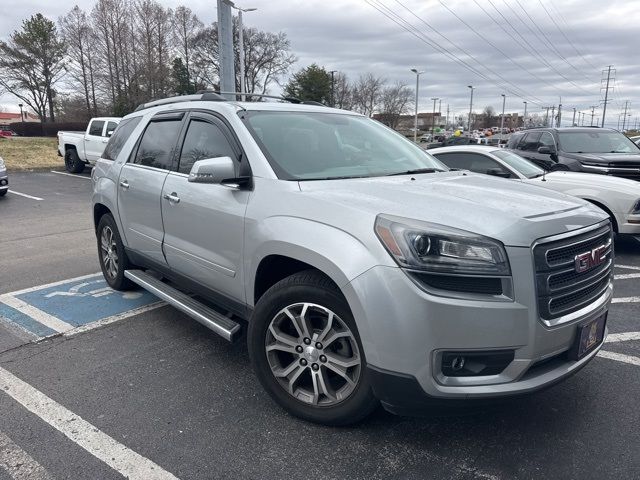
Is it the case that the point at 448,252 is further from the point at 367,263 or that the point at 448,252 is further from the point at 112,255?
the point at 112,255

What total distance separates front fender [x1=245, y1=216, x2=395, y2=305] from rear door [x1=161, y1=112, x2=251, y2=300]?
0.16m

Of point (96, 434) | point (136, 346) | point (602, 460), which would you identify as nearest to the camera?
point (602, 460)

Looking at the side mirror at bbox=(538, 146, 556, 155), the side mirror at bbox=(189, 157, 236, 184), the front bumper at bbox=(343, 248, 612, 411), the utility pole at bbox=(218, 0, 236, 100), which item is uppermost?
the utility pole at bbox=(218, 0, 236, 100)

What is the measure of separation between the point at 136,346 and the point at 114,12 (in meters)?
53.4

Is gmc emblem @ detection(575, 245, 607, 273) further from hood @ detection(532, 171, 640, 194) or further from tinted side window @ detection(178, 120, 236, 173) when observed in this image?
hood @ detection(532, 171, 640, 194)

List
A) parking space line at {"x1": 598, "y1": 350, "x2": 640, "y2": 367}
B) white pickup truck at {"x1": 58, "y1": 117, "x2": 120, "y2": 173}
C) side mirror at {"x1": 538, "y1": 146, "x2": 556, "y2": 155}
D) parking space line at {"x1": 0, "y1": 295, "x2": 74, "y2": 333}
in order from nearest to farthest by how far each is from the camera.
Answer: parking space line at {"x1": 598, "y1": 350, "x2": 640, "y2": 367} < parking space line at {"x1": 0, "y1": 295, "x2": 74, "y2": 333} < side mirror at {"x1": 538, "y1": 146, "x2": 556, "y2": 155} < white pickup truck at {"x1": 58, "y1": 117, "x2": 120, "y2": 173}

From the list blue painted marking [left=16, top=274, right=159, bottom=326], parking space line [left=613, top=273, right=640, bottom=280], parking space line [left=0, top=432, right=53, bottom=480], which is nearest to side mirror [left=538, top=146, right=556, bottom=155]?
parking space line [left=613, top=273, right=640, bottom=280]

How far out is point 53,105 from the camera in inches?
2031

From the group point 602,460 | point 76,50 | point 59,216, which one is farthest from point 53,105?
point 602,460

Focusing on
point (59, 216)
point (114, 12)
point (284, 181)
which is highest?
point (114, 12)

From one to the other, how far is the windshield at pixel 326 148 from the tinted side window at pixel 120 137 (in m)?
1.88

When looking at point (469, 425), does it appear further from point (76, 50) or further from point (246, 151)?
point (76, 50)

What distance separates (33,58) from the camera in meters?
46.2

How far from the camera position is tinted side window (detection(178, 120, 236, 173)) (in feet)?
11.6
